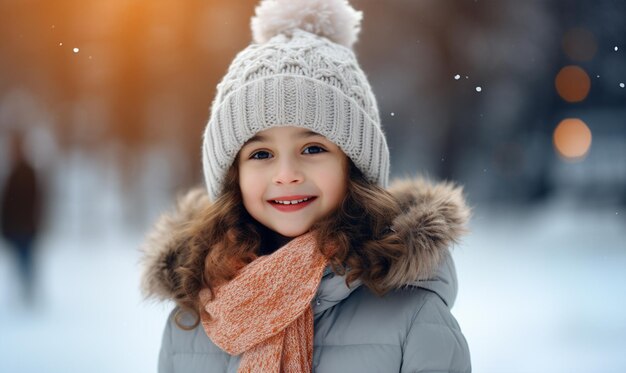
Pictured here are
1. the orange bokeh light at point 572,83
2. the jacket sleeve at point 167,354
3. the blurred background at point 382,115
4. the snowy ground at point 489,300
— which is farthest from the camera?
the orange bokeh light at point 572,83

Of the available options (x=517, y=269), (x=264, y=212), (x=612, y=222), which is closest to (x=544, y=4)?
(x=612, y=222)

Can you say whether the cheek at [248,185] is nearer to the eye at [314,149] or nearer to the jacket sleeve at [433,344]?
the eye at [314,149]

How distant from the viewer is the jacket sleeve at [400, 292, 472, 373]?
3.72ft

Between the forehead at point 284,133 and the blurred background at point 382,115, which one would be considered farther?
the blurred background at point 382,115

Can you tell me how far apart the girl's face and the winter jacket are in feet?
0.39

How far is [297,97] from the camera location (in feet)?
4.03

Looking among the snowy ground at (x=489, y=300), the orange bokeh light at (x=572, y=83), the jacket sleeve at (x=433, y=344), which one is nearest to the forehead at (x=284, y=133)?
the jacket sleeve at (x=433, y=344)

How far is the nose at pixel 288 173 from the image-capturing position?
120 cm

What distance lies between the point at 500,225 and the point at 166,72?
226 centimetres

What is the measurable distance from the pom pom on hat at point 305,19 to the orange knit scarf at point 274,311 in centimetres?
48

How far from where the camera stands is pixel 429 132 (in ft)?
13.4

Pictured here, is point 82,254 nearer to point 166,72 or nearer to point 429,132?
point 166,72

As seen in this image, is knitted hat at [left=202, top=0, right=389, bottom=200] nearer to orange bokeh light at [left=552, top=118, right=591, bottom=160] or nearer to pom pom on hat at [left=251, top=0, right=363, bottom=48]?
pom pom on hat at [left=251, top=0, right=363, bottom=48]

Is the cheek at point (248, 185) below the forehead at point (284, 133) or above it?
below
